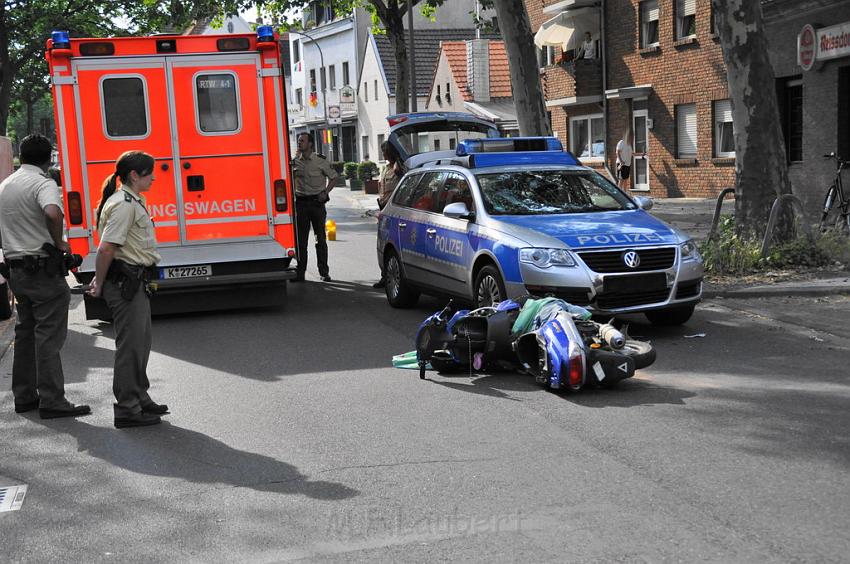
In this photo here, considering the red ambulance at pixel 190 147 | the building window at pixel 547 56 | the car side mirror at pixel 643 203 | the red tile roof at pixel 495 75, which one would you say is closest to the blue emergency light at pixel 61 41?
the red ambulance at pixel 190 147

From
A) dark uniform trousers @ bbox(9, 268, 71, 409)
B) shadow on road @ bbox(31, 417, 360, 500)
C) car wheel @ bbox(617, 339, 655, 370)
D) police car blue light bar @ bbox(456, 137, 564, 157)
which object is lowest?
shadow on road @ bbox(31, 417, 360, 500)

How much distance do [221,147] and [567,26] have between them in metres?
26.0

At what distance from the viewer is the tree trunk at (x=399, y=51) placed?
104 ft

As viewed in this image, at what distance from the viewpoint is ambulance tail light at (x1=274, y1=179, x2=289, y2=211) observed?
12.4m

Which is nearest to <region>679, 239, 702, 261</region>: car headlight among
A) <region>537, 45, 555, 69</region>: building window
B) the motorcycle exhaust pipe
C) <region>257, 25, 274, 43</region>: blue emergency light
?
the motorcycle exhaust pipe

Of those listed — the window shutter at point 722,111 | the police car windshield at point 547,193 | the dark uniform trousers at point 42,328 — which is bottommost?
the dark uniform trousers at point 42,328

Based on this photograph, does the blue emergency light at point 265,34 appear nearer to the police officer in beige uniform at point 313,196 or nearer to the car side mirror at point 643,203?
the police officer in beige uniform at point 313,196

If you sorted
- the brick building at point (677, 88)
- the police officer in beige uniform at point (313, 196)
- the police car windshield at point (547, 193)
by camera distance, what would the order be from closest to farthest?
the police car windshield at point (547, 193), the police officer in beige uniform at point (313, 196), the brick building at point (677, 88)

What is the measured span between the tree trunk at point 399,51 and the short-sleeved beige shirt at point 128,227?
79.8ft

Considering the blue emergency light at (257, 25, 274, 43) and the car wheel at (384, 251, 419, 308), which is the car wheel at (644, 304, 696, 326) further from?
the blue emergency light at (257, 25, 274, 43)

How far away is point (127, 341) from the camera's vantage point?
24.0ft

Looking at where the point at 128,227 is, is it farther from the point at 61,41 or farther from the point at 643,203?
the point at 643,203

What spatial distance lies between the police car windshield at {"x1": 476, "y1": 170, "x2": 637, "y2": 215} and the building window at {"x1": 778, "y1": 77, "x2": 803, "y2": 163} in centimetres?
1480

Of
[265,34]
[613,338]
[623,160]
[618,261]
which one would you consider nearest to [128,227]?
[613,338]
